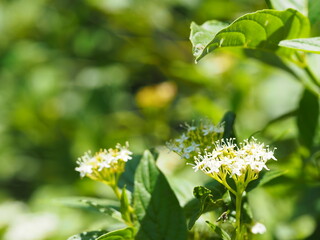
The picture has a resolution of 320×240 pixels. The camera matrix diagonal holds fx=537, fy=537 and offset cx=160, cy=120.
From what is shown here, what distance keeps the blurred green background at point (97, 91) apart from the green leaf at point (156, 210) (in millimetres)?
663

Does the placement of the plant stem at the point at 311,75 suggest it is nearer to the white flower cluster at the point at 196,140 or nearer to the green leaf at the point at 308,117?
the green leaf at the point at 308,117

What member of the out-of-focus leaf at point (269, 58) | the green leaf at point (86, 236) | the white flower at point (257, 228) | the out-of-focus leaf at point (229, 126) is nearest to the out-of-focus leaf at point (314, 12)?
the out-of-focus leaf at point (269, 58)

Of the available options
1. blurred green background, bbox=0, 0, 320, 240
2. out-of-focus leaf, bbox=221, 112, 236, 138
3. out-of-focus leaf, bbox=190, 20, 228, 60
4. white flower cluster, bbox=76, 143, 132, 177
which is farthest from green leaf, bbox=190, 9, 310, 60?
blurred green background, bbox=0, 0, 320, 240

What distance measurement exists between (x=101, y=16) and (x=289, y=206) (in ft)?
4.85

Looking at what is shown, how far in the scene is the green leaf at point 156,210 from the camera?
0.79 m

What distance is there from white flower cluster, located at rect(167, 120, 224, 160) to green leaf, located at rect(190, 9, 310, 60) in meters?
0.14

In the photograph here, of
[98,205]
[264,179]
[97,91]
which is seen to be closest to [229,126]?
[264,179]

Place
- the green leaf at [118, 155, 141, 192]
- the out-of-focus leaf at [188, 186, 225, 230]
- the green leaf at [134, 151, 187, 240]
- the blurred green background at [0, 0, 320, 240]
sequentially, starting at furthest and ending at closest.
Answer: the blurred green background at [0, 0, 320, 240] → the green leaf at [118, 155, 141, 192] → the green leaf at [134, 151, 187, 240] → the out-of-focus leaf at [188, 186, 225, 230]

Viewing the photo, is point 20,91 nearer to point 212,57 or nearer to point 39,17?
point 39,17

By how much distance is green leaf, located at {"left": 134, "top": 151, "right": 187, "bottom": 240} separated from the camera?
79 cm

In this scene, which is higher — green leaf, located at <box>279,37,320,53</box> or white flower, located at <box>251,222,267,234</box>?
green leaf, located at <box>279,37,320,53</box>

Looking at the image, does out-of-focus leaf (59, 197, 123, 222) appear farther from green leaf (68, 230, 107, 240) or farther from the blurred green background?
the blurred green background

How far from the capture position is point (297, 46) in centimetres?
72

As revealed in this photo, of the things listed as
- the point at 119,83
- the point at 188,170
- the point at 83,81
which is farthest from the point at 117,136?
the point at 83,81
